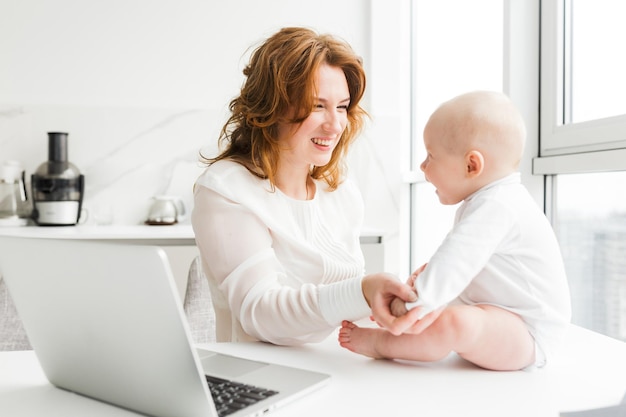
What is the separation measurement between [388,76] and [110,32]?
140cm

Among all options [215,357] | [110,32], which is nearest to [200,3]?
[110,32]

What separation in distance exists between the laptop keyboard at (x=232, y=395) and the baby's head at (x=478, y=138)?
46 centimetres

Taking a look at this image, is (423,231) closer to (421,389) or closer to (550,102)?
(550,102)

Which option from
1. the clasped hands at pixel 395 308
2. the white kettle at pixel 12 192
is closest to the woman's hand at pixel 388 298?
the clasped hands at pixel 395 308

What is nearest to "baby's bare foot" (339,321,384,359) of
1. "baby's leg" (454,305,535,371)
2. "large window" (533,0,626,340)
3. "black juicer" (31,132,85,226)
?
"baby's leg" (454,305,535,371)

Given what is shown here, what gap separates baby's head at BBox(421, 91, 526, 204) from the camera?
966 millimetres

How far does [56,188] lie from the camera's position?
9.11ft

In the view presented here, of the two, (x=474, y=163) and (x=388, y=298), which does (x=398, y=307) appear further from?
(x=474, y=163)

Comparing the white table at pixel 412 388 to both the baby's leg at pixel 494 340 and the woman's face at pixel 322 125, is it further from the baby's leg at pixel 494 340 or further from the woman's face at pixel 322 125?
the woman's face at pixel 322 125

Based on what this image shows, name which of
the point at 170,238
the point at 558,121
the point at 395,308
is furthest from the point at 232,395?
the point at 170,238

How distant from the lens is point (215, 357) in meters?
0.94

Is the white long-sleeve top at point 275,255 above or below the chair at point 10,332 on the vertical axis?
above

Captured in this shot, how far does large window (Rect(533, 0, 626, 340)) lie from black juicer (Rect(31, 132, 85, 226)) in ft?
6.48

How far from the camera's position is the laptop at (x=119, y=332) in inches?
25.3
